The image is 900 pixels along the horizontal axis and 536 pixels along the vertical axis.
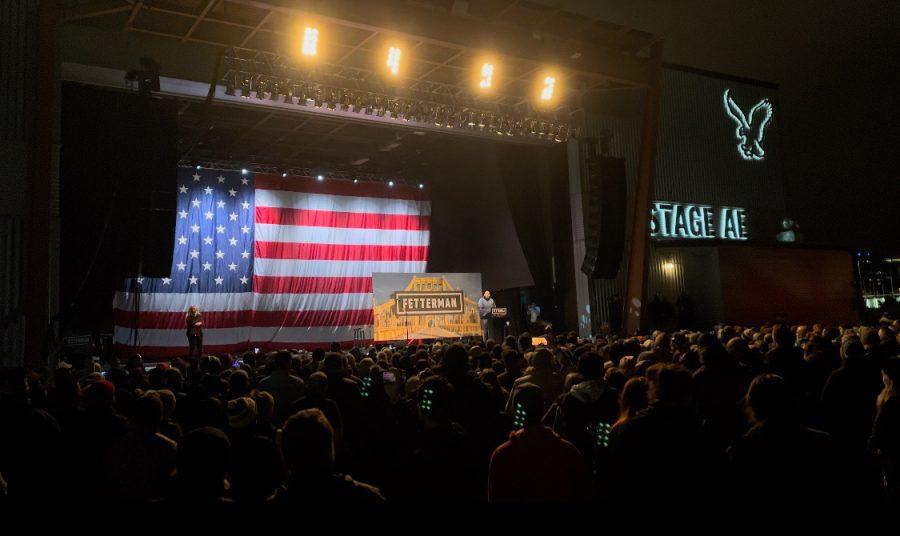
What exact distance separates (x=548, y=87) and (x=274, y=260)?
8.76 meters

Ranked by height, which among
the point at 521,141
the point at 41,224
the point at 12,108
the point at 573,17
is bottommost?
the point at 41,224

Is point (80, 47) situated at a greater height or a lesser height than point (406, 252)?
greater

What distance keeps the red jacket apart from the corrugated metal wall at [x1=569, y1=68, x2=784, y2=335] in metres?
13.9

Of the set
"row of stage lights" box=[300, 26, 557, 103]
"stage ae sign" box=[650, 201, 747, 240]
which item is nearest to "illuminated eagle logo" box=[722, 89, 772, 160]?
"stage ae sign" box=[650, 201, 747, 240]

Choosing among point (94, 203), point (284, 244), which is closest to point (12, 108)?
point (94, 203)

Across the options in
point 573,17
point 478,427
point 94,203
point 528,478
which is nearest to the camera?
point 528,478

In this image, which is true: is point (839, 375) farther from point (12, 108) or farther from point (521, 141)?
point (521, 141)

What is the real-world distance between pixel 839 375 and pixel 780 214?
20613mm

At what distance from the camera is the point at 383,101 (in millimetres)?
12688

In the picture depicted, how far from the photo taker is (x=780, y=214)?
875 inches

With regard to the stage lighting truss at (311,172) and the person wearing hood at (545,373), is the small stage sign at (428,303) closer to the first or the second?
the stage lighting truss at (311,172)

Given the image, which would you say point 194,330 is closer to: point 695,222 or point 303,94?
point 303,94

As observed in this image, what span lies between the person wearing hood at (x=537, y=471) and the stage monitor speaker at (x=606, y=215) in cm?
1235

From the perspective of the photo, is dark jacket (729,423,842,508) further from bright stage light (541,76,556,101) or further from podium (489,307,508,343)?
podium (489,307,508,343)
